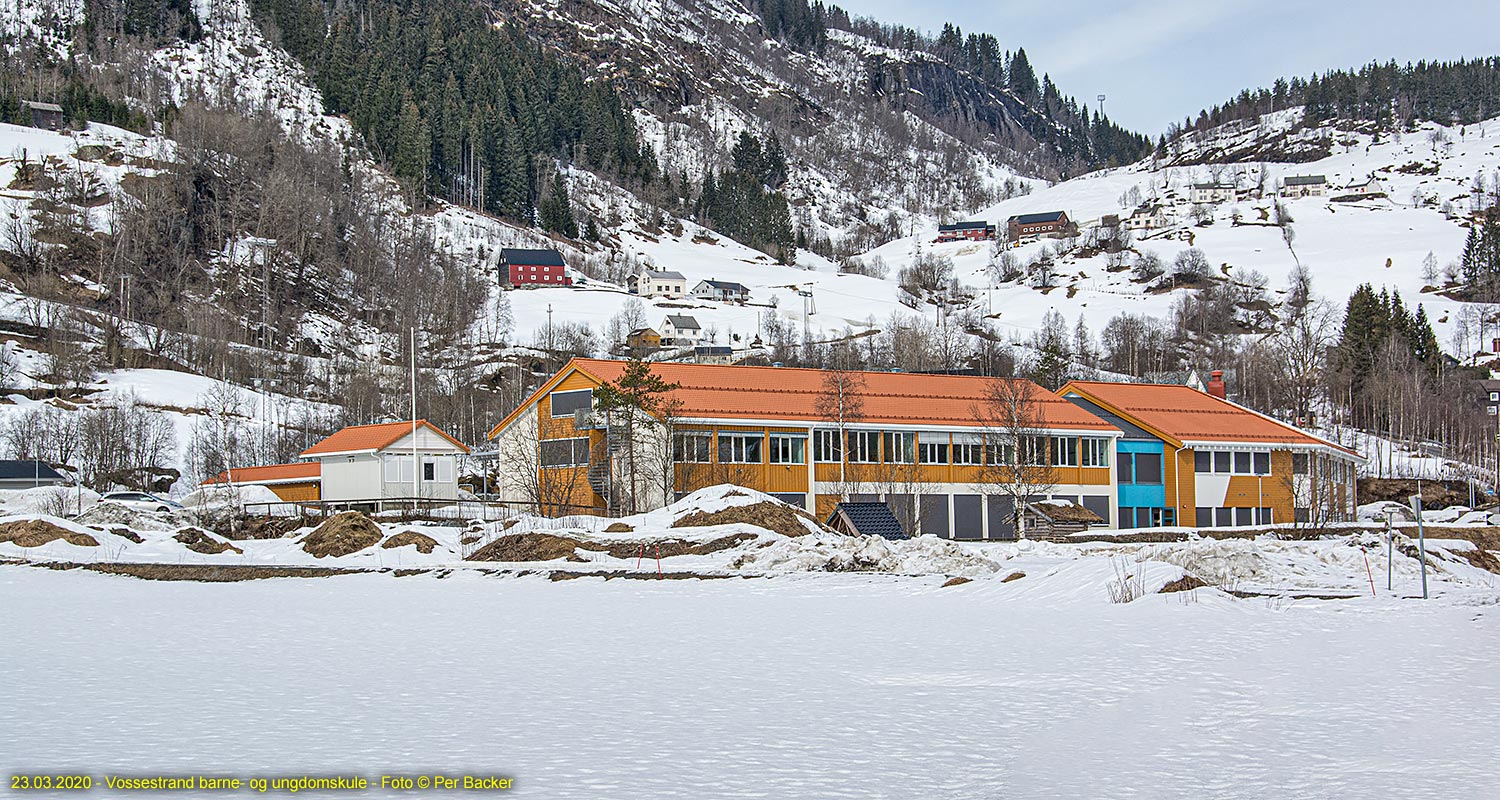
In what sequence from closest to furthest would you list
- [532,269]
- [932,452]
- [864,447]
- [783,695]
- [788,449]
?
[783,695], [788,449], [864,447], [932,452], [532,269]

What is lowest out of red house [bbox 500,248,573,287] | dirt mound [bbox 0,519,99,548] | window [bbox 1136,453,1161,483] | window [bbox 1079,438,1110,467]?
dirt mound [bbox 0,519,99,548]

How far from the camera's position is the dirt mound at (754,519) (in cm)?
3653

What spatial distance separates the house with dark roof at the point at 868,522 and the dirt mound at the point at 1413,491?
45029 mm

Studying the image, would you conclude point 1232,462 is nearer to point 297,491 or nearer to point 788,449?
point 788,449

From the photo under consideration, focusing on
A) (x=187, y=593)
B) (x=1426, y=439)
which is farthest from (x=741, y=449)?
(x=1426, y=439)

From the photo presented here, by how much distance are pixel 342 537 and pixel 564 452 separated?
18.2 m

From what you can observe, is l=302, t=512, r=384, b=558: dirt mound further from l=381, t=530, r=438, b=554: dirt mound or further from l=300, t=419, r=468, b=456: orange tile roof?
l=300, t=419, r=468, b=456: orange tile roof

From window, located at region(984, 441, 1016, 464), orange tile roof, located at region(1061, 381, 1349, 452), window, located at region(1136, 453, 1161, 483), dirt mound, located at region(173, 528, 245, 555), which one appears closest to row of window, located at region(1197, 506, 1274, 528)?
window, located at region(1136, 453, 1161, 483)

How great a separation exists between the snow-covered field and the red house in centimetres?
13355

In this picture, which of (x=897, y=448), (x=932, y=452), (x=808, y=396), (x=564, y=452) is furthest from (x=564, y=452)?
(x=932, y=452)

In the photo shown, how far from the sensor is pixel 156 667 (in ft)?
48.9

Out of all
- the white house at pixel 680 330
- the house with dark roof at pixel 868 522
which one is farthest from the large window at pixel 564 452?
the white house at pixel 680 330

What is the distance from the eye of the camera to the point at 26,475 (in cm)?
6325

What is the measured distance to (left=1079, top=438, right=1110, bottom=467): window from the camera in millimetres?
59131
